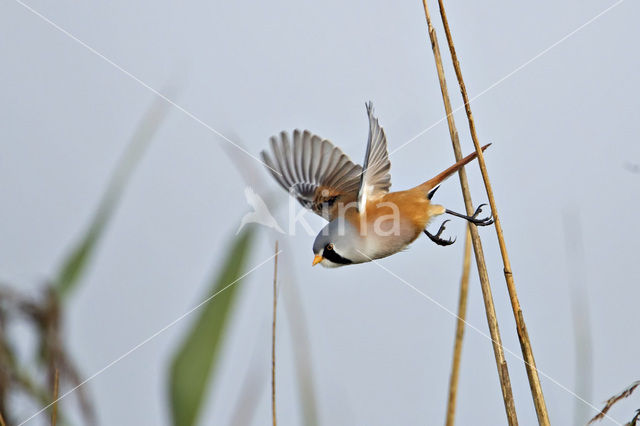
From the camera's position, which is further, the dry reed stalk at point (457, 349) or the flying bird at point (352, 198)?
the flying bird at point (352, 198)

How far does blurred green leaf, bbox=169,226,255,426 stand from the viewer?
2.20 ft

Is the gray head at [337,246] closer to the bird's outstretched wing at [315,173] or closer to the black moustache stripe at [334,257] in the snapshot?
the black moustache stripe at [334,257]

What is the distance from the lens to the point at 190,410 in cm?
67

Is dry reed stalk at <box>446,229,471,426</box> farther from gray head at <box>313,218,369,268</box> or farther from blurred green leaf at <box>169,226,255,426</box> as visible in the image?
gray head at <box>313,218,369,268</box>

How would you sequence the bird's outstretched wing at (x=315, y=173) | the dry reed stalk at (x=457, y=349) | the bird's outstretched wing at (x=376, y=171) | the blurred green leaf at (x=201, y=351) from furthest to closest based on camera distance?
the bird's outstretched wing at (x=315, y=173) < the bird's outstretched wing at (x=376, y=171) < the dry reed stalk at (x=457, y=349) < the blurred green leaf at (x=201, y=351)

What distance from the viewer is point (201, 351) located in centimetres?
70

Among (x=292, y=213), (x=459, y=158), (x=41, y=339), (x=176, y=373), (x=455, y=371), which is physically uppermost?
(x=459, y=158)

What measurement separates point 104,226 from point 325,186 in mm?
695

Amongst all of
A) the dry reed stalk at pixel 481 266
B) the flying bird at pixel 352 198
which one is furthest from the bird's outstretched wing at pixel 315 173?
the dry reed stalk at pixel 481 266

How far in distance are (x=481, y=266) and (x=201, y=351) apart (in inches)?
16.4

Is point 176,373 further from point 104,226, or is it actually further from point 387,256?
point 387,256

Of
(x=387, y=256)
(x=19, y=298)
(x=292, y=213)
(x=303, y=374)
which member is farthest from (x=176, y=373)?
(x=292, y=213)

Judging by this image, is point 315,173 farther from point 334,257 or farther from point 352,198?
point 334,257

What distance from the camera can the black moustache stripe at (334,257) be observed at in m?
1.28
